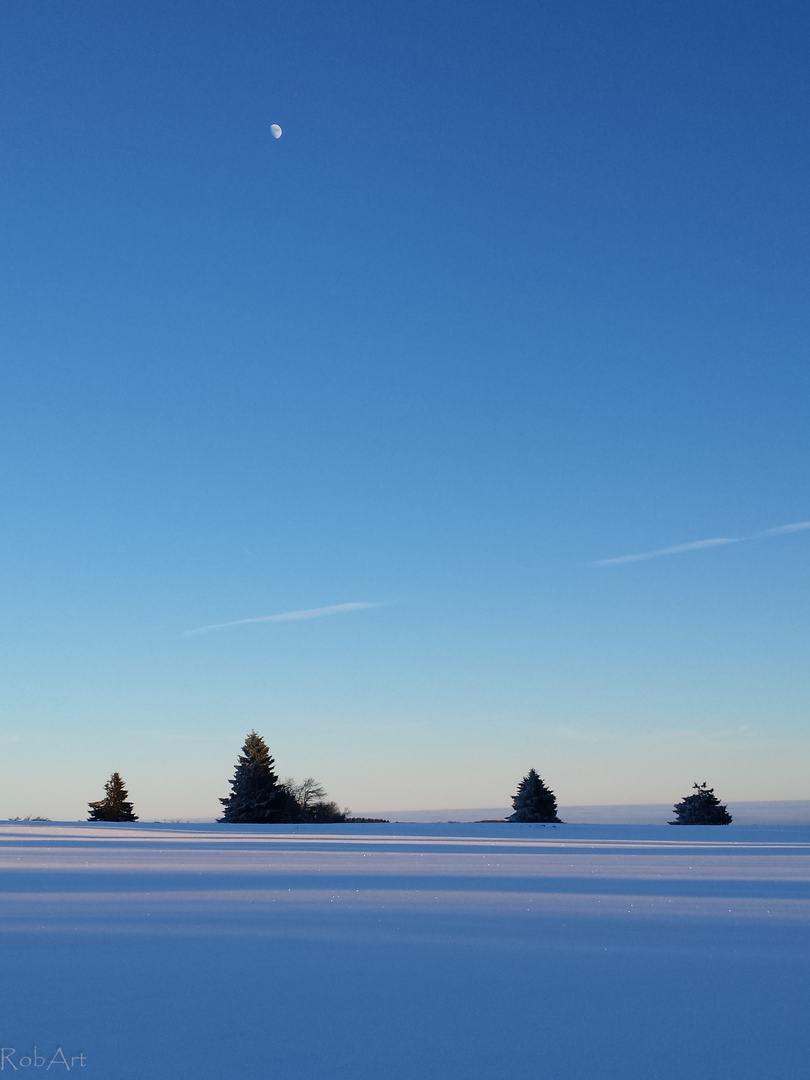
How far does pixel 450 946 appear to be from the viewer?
23.0 feet

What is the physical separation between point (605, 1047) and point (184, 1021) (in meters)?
2.20

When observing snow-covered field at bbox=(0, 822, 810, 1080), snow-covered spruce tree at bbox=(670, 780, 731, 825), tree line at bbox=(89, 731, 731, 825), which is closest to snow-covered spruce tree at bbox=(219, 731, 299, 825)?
tree line at bbox=(89, 731, 731, 825)

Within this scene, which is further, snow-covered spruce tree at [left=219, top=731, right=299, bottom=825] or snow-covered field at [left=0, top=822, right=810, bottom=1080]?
snow-covered spruce tree at [left=219, top=731, right=299, bottom=825]

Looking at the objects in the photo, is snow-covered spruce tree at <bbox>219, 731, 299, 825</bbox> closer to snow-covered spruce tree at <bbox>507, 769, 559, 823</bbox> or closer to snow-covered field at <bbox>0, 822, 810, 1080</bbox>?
snow-covered spruce tree at <bbox>507, 769, 559, 823</bbox>

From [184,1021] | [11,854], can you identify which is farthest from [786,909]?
[11,854]

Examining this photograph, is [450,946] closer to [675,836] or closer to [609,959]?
[609,959]

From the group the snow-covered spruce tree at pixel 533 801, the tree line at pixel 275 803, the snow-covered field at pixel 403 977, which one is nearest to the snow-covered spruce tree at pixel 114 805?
the tree line at pixel 275 803

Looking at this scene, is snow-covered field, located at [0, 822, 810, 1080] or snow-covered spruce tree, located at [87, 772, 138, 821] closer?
snow-covered field, located at [0, 822, 810, 1080]

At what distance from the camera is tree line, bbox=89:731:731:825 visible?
174ft

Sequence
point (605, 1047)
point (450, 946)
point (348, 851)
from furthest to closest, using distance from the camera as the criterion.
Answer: point (348, 851), point (450, 946), point (605, 1047)

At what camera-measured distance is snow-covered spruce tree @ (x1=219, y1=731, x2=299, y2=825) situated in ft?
178

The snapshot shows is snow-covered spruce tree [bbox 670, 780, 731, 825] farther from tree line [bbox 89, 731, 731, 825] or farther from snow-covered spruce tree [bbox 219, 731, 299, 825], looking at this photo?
snow-covered spruce tree [bbox 219, 731, 299, 825]

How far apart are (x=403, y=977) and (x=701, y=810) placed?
2020 inches

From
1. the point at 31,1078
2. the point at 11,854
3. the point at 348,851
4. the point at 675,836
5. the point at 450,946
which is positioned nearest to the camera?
the point at 31,1078
